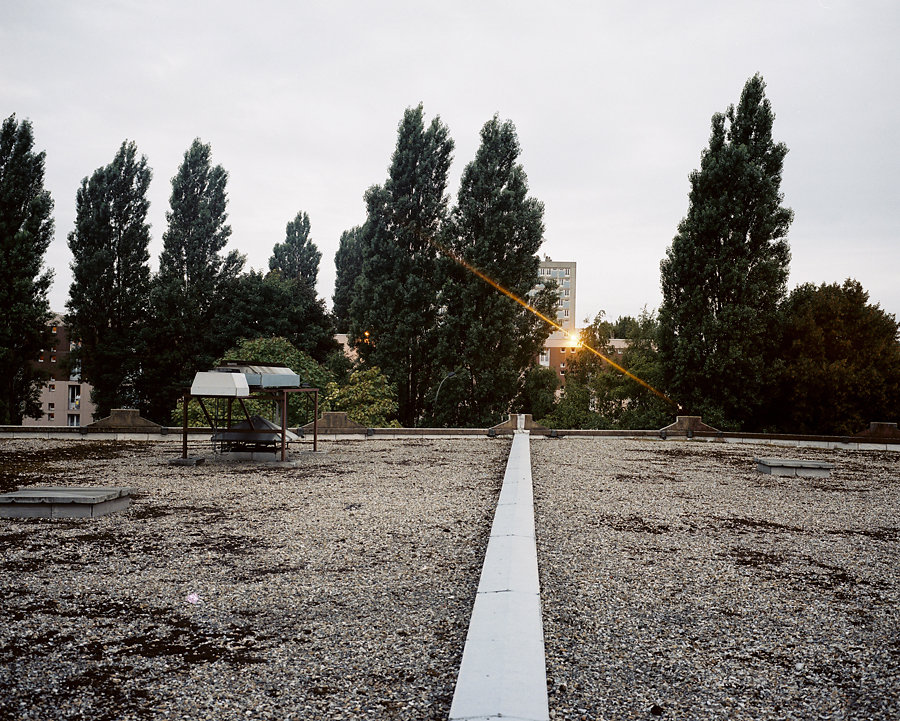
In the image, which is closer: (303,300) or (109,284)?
(109,284)

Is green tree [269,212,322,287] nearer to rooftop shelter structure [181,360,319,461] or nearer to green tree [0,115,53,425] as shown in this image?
green tree [0,115,53,425]

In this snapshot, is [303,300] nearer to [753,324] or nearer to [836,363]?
[753,324]

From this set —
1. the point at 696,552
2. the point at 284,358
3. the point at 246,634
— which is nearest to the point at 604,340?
the point at 284,358

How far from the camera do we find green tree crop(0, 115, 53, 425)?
26125 millimetres

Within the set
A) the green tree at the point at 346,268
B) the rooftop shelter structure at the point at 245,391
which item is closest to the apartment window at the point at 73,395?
the green tree at the point at 346,268

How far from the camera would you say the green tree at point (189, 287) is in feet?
99.6

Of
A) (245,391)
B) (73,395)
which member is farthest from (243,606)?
(73,395)

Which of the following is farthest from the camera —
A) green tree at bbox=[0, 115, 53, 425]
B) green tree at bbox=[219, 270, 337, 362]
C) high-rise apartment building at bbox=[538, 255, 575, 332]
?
high-rise apartment building at bbox=[538, 255, 575, 332]

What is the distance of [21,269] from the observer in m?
26.3

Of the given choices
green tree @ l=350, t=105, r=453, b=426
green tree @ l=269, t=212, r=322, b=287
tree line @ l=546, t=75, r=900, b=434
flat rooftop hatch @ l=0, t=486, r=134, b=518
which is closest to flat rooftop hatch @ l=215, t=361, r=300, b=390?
flat rooftop hatch @ l=0, t=486, r=134, b=518

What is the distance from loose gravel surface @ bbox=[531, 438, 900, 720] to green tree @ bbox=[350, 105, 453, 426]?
19.8 m

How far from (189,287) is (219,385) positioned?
24.2m

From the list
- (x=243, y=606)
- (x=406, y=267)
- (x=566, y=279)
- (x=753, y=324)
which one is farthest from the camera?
(x=566, y=279)

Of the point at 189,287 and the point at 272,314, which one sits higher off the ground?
the point at 189,287
